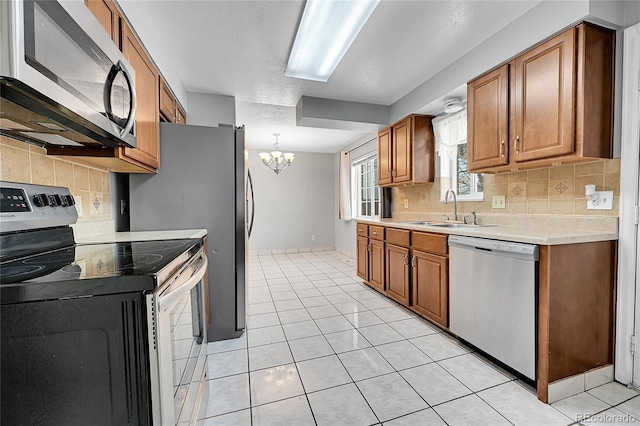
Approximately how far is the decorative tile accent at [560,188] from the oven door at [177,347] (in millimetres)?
2430

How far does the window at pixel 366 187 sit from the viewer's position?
514 cm

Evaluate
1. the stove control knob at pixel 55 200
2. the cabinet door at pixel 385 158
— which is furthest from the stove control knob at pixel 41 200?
the cabinet door at pixel 385 158

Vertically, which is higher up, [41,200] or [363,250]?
[41,200]

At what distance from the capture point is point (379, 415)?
146cm

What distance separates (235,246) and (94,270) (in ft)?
4.99

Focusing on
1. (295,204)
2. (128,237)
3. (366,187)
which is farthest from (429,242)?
(295,204)

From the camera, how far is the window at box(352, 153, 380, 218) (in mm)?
5141

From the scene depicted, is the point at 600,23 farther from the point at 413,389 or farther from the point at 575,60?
the point at 413,389

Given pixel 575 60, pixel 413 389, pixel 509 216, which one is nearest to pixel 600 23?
pixel 575 60

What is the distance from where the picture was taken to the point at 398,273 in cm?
296

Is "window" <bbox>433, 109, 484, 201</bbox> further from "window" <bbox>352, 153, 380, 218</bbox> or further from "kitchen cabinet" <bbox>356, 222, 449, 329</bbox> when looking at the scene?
"window" <bbox>352, 153, 380, 218</bbox>

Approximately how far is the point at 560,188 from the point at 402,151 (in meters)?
1.72

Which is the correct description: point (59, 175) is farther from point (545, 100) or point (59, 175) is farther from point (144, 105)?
point (545, 100)

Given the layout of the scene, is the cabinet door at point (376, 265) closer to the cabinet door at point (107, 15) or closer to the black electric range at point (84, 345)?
the black electric range at point (84, 345)
